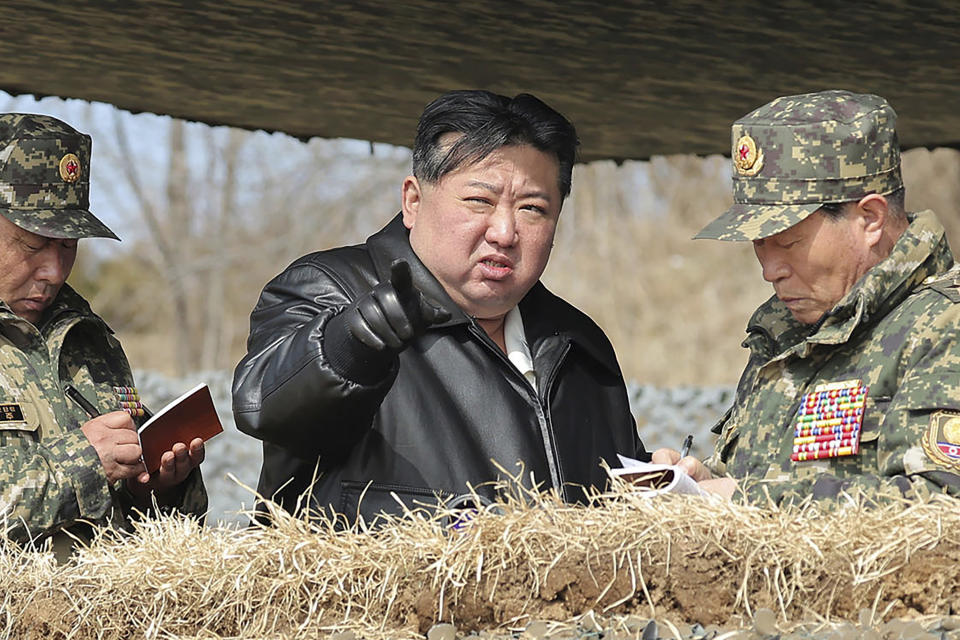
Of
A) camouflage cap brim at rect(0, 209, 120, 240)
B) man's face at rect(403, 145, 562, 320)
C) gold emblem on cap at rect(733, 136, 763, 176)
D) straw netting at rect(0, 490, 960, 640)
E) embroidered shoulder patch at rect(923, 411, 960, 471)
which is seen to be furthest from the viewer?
camouflage cap brim at rect(0, 209, 120, 240)

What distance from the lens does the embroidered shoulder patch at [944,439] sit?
2.45 m

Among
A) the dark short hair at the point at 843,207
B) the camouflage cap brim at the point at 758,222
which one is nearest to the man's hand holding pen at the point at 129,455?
the camouflage cap brim at the point at 758,222

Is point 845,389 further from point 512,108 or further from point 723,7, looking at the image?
point 723,7

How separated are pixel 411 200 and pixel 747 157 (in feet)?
2.69

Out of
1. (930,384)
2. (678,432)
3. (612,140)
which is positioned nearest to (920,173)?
(678,432)

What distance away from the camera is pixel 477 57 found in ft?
13.8

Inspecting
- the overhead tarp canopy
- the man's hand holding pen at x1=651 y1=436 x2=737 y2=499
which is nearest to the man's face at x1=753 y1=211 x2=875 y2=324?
the man's hand holding pen at x1=651 y1=436 x2=737 y2=499

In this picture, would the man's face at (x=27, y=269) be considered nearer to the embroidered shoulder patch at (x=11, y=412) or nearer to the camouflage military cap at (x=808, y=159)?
the embroidered shoulder patch at (x=11, y=412)

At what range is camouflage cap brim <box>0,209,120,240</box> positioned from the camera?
3516 mm

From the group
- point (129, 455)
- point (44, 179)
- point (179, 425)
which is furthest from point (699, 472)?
point (44, 179)

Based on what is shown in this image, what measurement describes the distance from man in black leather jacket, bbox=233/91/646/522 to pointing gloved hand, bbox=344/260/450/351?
7.9 inches

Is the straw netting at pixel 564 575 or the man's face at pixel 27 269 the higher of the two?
the man's face at pixel 27 269

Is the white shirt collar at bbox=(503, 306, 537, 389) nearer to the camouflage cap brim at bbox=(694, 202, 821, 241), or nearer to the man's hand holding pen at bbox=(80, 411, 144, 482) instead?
the camouflage cap brim at bbox=(694, 202, 821, 241)

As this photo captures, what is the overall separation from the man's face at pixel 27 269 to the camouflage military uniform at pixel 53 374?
0.15ft
